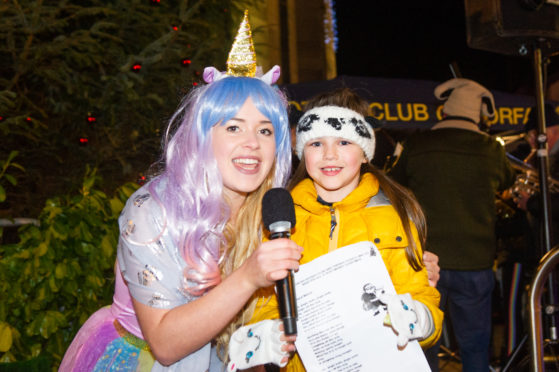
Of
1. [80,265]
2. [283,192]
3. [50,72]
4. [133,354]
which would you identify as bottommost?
[133,354]

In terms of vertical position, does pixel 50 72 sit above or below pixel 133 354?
above

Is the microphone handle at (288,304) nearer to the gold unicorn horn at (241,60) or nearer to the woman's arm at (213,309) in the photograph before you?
the woman's arm at (213,309)

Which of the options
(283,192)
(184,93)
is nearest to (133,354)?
(283,192)

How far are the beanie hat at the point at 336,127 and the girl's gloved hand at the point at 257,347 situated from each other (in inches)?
37.1

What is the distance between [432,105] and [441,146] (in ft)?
9.05

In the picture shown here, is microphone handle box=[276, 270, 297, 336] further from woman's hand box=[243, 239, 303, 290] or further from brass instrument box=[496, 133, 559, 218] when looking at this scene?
brass instrument box=[496, 133, 559, 218]

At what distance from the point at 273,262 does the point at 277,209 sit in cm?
22

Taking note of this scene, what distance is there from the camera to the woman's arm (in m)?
1.39

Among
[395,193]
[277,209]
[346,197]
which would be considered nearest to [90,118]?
[346,197]

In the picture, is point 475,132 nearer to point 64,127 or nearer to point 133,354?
point 133,354

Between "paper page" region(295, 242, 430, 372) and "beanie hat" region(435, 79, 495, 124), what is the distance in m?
2.49

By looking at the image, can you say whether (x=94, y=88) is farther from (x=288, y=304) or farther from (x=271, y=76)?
(x=288, y=304)

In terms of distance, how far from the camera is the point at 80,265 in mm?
2820

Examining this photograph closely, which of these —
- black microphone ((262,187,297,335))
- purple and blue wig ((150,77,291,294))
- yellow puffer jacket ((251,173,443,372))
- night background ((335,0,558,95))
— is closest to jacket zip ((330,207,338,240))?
yellow puffer jacket ((251,173,443,372))
